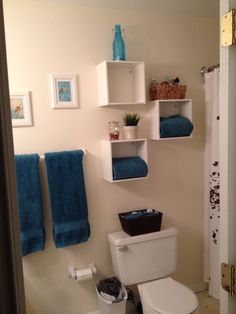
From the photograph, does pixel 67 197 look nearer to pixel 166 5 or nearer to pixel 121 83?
pixel 121 83

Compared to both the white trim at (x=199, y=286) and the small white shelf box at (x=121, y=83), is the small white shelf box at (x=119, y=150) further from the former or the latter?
the white trim at (x=199, y=286)

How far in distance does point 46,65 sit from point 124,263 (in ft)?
5.11

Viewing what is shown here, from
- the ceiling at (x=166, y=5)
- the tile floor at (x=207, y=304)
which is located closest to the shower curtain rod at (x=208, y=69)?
the ceiling at (x=166, y=5)

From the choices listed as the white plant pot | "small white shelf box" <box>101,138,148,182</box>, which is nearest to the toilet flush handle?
"small white shelf box" <box>101,138,148,182</box>

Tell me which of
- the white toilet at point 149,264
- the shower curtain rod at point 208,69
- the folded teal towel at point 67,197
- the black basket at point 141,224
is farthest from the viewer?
the shower curtain rod at point 208,69

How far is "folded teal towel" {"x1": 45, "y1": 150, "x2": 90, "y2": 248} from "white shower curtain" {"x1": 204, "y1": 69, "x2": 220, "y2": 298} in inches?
44.0

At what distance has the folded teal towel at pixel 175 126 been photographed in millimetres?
2139

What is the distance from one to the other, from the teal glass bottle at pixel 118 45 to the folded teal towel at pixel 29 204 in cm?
94

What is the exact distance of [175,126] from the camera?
216 cm

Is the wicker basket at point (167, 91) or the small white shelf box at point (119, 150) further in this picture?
the wicker basket at point (167, 91)

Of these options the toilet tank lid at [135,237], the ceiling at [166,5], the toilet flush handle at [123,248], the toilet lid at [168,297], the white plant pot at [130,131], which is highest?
the ceiling at [166,5]

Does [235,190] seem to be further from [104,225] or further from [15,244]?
[104,225]

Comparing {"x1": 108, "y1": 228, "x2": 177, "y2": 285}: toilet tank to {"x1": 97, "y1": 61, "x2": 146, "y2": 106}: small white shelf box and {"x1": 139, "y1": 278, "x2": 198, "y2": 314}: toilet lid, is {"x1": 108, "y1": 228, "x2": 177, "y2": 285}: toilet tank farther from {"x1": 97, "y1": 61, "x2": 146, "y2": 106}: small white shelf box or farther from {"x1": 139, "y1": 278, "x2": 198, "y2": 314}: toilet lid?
{"x1": 97, "y1": 61, "x2": 146, "y2": 106}: small white shelf box

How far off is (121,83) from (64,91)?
470 millimetres
